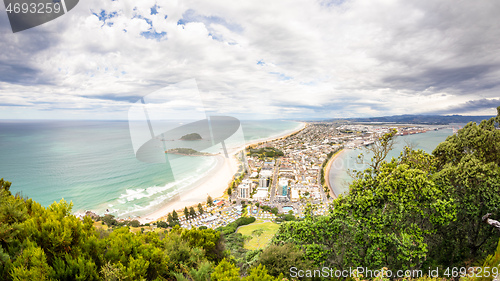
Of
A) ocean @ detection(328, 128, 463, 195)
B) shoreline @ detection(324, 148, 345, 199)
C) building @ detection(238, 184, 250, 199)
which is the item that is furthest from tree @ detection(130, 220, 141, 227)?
ocean @ detection(328, 128, 463, 195)

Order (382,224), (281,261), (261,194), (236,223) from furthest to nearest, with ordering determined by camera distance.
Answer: (261,194), (236,223), (382,224), (281,261)

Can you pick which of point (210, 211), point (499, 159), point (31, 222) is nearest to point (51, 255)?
point (31, 222)

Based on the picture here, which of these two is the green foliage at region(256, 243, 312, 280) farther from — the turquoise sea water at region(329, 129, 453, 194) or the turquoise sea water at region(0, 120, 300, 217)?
the turquoise sea water at region(329, 129, 453, 194)

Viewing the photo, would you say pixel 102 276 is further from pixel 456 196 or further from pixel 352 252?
pixel 456 196

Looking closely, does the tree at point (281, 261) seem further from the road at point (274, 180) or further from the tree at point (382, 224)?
the road at point (274, 180)

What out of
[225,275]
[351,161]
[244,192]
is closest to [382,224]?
[225,275]

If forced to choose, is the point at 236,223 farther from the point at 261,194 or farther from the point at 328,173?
the point at 328,173

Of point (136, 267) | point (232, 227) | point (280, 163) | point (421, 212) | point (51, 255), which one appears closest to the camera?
point (51, 255)

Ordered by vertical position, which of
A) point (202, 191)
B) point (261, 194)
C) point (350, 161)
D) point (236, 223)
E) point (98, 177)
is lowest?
point (236, 223)

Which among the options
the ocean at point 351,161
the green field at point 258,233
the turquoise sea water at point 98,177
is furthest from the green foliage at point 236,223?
the ocean at point 351,161
